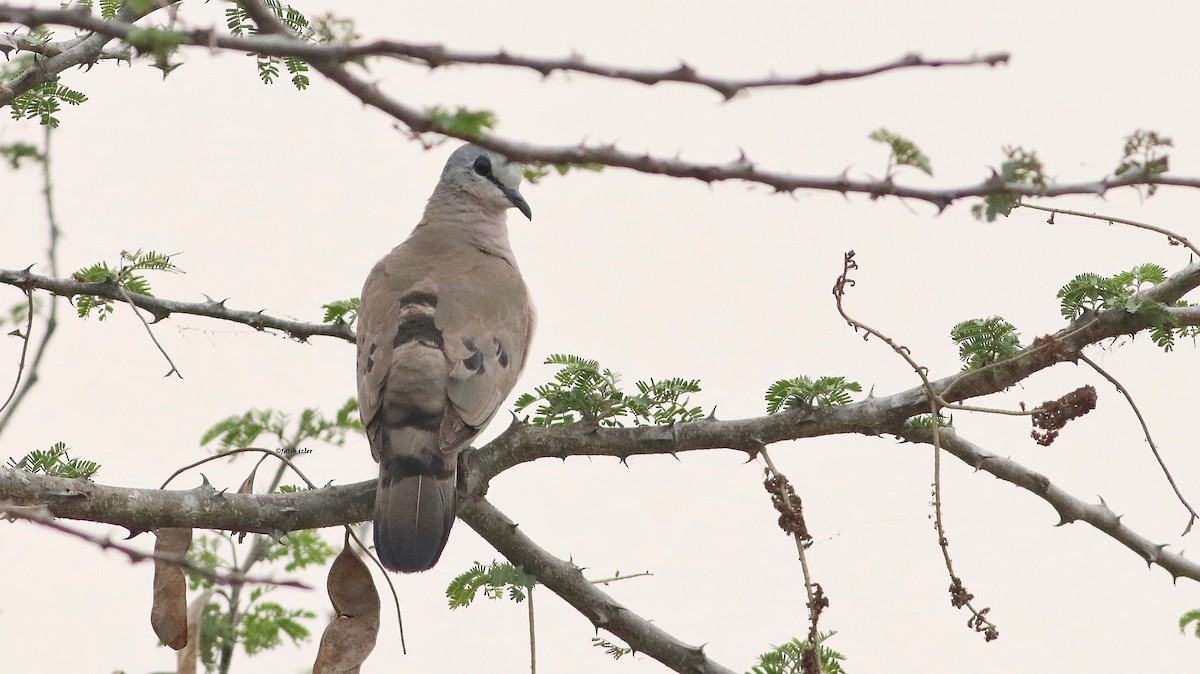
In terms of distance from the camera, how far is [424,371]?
14.2 ft

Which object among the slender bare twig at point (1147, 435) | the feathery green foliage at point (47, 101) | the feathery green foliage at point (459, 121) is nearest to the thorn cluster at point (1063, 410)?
the slender bare twig at point (1147, 435)

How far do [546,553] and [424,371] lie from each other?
0.85 metres

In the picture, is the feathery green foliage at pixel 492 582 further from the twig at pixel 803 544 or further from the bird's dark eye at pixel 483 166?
the bird's dark eye at pixel 483 166

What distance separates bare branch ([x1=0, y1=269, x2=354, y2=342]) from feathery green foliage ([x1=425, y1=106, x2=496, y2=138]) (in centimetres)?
269

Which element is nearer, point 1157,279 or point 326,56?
point 326,56

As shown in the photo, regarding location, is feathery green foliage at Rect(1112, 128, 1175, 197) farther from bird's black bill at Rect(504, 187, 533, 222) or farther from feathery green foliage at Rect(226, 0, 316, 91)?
bird's black bill at Rect(504, 187, 533, 222)

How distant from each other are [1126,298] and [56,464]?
10.1ft

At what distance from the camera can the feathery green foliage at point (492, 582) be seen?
12.3ft

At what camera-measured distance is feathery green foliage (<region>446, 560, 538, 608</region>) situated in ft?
12.3

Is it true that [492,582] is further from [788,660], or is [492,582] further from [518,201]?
[518,201]

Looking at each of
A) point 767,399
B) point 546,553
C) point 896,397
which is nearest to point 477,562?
point 546,553

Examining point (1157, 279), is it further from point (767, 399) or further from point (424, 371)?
point (424, 371)

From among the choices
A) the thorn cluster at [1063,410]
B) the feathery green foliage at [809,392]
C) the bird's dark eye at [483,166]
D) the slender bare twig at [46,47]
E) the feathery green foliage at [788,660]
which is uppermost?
the bird's dark eye at [483,166]

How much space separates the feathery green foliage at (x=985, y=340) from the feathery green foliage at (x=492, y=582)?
1421 millimetres
